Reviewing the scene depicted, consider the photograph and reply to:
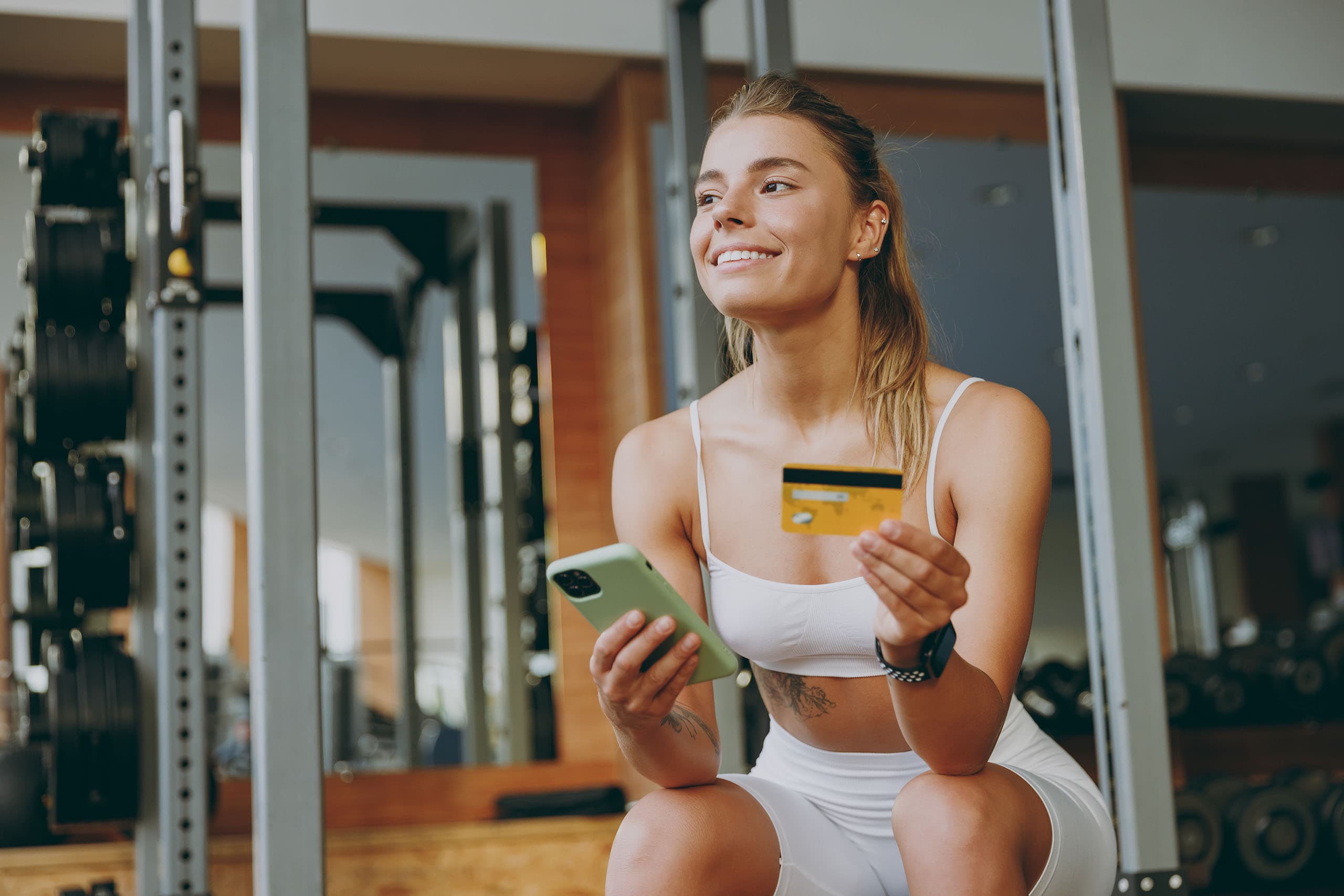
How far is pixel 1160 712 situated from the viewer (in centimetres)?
158

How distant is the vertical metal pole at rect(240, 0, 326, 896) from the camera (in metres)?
1.29

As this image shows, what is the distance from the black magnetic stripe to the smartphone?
5.1 inches

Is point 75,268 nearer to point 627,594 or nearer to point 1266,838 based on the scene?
point 627,594

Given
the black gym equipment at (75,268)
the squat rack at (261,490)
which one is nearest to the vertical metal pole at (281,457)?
the squat rack at (261,490)

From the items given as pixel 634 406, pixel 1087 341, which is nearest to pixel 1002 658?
pixel 1087 341

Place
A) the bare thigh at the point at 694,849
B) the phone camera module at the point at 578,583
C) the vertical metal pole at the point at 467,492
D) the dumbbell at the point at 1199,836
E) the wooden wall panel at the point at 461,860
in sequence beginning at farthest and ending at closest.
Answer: the vertical metal pole at the point at 467,492, the dumbbell at the point at 1199,836, the wooden wall panel at the point at 461,860, the bare thigh at the point at 694,849, the phone camera module at the point at 578,583

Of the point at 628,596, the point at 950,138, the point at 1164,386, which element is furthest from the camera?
the point at 1164,386

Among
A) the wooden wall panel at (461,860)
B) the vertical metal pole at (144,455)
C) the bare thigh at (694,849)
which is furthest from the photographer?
the wooden wall panel at (461,860)

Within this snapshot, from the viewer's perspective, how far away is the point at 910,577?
917 millimetres

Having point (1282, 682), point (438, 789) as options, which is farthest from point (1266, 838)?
point (438, 789)

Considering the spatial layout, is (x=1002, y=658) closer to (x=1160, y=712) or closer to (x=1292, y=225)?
(x=1160, y=712)

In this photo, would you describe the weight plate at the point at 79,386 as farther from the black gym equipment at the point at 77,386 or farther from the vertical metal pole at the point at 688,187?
the vertical metal pole at the point at 688,187

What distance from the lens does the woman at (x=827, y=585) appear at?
1.08 m

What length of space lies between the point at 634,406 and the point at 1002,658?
3061 mm
